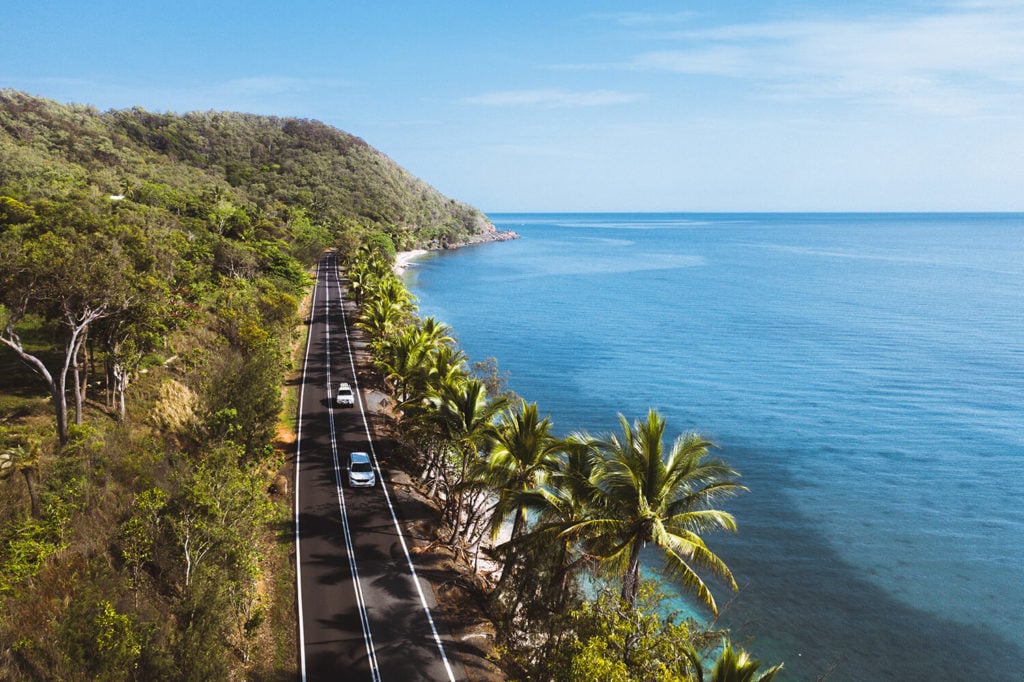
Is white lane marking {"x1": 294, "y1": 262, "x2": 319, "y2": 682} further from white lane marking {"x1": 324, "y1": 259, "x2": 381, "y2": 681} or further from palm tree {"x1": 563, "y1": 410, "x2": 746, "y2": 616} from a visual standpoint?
palm tree {"x1": 563, "y1": 410, "x2": 746, "y2": 616}

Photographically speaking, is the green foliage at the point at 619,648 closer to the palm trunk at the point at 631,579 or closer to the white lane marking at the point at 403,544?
the palm trunk at the point at 631,579

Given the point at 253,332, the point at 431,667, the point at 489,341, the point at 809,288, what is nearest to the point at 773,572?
the point at 431,667

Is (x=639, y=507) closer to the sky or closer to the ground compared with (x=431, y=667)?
closer to the sky

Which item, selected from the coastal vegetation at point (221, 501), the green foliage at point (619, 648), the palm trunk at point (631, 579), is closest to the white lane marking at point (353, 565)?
the coastal vegetation at point (221, 501)

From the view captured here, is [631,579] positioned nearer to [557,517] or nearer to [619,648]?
[619,648]

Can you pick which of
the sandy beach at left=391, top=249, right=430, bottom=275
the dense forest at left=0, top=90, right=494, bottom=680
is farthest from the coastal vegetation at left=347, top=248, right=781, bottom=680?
the sandy beach at left=391, top=249, right=430, bottom=275

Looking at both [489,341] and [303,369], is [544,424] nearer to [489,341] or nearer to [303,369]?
[303,369]

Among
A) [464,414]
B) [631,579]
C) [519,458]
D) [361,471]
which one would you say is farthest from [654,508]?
[361,471]
